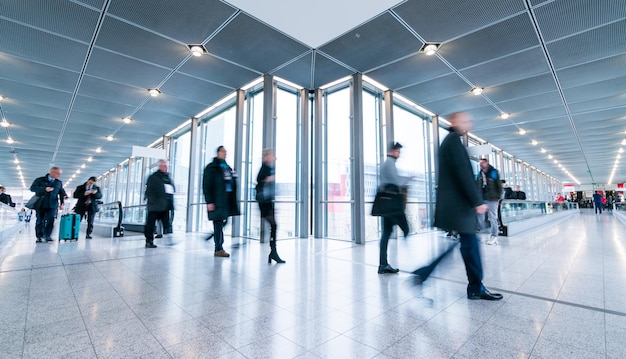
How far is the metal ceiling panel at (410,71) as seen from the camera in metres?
5.75

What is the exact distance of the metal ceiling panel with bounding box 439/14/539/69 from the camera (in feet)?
15.0

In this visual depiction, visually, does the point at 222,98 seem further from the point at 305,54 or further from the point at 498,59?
the point at 498,59

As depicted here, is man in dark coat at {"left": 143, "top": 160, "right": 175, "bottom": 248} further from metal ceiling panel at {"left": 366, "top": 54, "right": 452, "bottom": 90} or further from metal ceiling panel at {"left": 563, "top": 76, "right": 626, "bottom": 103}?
metal ceiling panel at {"left": 563, "top": 76, "right": 626, "bottom": 103}

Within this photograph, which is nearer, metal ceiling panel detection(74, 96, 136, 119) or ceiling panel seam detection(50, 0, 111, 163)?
ceiling panel seam detection(50, 0, 111, 163)

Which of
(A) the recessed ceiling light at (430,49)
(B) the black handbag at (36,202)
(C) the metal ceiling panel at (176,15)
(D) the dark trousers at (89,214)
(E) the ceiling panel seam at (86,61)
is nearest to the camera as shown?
(C) the metal ceiling panel at (176,15)

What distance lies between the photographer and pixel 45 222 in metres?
5.84

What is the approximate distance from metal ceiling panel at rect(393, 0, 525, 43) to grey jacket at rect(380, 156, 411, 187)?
2.59 metres

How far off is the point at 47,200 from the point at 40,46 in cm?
290

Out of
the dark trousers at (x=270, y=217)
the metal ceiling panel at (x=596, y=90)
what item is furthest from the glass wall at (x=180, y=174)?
the metal ceiling panel at (x=596, y=90)

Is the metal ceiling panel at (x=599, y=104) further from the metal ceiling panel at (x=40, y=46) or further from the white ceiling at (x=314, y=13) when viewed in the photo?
the metal ceiling panel at (x=40, y=46)

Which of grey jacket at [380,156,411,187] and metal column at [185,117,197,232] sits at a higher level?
metal column at [185,117,197,232]

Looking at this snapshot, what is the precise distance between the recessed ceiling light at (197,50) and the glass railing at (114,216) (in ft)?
14.3

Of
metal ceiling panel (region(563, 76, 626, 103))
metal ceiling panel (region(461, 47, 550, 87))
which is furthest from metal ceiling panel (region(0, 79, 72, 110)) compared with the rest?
metal ceiling panel (region(563, 76, 626, 103))

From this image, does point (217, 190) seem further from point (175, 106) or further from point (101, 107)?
point (101, 107)
